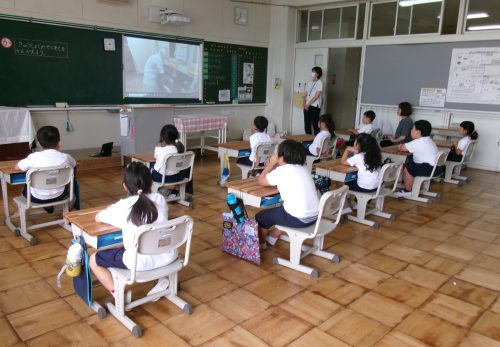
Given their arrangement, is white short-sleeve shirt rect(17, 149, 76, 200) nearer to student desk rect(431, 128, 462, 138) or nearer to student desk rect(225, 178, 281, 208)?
student desk rect(225, 178, 281, 208)

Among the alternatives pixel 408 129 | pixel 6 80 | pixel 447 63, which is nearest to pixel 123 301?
pixel 6 80

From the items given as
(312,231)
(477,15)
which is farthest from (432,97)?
(312,231)

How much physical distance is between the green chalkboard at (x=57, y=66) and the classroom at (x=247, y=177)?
2cm

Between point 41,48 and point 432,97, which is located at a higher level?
point 41,48

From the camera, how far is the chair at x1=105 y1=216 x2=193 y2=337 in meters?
2.16

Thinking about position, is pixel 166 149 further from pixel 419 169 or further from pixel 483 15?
pixel 483 15

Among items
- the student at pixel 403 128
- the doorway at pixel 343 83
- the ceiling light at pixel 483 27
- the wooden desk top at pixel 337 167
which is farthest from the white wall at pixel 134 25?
the wooden desk top at pixel 337 167

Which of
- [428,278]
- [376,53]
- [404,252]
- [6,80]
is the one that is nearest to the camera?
[428,278]

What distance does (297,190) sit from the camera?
119 inches

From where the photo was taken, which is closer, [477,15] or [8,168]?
[8,168]

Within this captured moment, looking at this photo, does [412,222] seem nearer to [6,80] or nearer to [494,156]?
[494,156]

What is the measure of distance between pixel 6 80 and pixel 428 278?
5915 mm

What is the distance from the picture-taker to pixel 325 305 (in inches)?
108

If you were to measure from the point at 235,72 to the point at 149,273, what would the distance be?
7.14m
